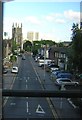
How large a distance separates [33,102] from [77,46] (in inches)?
12.4

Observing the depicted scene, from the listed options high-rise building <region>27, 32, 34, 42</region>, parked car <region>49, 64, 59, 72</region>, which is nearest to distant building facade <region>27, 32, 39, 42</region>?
high-rise building <region>27, 32, 34, 42</region>

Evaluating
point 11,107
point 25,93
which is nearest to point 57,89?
point 25,93

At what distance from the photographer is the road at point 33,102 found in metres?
1.30

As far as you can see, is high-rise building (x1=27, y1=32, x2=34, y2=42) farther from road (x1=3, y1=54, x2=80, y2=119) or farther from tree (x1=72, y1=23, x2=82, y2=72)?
tree (x1=72, y1=23, x2=82, y2=72)

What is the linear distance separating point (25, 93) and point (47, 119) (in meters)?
0.20

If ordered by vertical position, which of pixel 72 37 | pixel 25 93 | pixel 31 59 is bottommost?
pixel 25 93

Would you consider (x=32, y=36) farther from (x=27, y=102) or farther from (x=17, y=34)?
(x=27, y=102)

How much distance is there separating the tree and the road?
14 centimetres

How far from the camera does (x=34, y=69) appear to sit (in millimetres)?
1526

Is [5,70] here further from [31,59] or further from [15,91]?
[31,59]

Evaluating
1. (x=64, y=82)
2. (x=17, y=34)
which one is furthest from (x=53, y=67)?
(x=17, y=34)

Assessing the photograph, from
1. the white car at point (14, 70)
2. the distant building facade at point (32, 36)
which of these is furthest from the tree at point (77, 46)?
the white car at point (14, 70)

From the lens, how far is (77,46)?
4.35 feet

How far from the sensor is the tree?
130 cm
